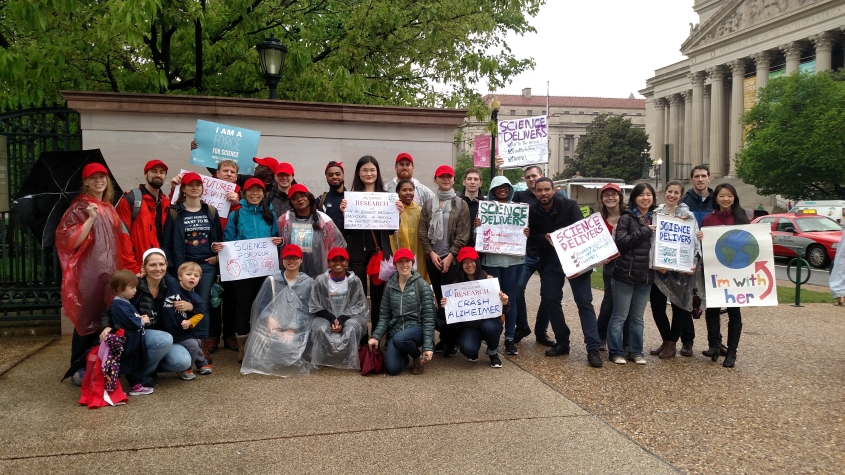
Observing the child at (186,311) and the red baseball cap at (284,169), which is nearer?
the child at (186,311)

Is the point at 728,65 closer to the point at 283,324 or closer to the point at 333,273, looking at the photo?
the point at 333,273

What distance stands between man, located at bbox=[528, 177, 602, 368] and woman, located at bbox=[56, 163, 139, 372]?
4.11 meters

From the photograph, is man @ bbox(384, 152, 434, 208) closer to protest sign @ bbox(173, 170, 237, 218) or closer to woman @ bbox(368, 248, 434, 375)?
woman @ bbox(368, 248, 434, 375)

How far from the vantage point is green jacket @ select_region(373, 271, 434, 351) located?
5.86 m

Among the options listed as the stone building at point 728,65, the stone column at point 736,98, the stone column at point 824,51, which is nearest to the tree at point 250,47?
the stone building at point 728,65

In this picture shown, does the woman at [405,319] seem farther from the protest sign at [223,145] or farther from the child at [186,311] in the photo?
the protest sign at [223,145]

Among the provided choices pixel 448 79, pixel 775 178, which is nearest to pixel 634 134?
pixel 775 178

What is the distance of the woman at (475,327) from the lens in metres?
6.03

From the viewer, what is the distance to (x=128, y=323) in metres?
5.02

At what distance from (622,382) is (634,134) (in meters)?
81.1

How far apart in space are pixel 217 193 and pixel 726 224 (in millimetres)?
5359

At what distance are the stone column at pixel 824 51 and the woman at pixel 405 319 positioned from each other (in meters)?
58.3

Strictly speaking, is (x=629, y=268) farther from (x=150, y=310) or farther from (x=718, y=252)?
(x=150, y=310)

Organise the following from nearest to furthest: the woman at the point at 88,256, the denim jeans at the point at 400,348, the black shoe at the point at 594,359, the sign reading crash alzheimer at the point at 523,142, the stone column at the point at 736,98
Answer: the woman at the point at 88,256, the denim jeans at the point at 400,348, the black shoe at the point at 594,359, the sign reading crash alzheimer at the point at 523,142, the stone column at the point at 736,98
